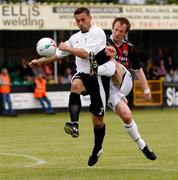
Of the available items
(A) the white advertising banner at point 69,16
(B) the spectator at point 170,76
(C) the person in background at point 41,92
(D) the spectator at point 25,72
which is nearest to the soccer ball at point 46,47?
(C) the person in background at point 41,92

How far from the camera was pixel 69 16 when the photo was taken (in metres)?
30.0

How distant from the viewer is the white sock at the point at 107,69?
35.8 ft

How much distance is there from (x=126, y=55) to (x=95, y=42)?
68 centimetres

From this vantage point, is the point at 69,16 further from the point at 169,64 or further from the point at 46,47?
the point at 46,47

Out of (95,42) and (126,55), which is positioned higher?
(95,42)

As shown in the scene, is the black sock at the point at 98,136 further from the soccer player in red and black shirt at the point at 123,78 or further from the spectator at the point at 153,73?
the spectator at the point at 153,73

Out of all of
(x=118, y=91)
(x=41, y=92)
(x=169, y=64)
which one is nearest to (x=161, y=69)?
(x=169, y=64)

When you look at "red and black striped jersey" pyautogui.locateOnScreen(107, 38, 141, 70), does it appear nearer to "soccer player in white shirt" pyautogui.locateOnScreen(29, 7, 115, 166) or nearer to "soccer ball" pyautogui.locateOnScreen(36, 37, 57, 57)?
"soccer player in white shirt" pyautogui.locateOnScreen(29, 7, 115, 166)

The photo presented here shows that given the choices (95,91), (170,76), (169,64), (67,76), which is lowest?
(170,76)

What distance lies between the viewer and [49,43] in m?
11.2

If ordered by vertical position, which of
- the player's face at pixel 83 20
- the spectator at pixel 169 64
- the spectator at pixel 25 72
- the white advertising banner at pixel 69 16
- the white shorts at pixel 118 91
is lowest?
the spectator at pixel 169 64

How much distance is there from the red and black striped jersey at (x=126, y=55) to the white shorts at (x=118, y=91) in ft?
0.49

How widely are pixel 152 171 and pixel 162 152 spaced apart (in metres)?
2.95

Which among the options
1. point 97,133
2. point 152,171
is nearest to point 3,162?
point 97,133
